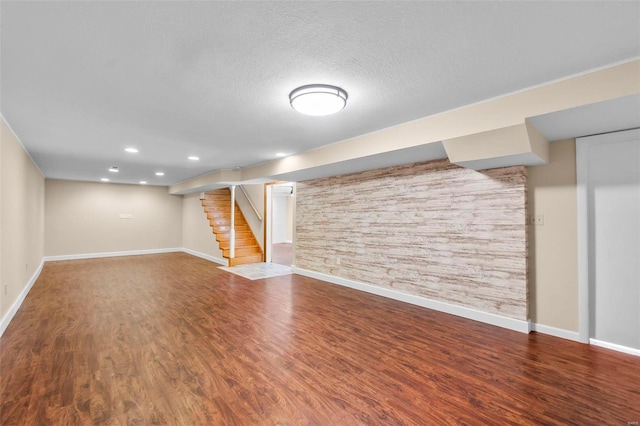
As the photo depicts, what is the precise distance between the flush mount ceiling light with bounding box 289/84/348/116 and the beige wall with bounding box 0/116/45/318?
327 cm

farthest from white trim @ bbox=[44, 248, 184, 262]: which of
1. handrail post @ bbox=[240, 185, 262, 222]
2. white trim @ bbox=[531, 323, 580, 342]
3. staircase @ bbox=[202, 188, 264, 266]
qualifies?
white trim @ bbox=[531, 323, 580, 342]

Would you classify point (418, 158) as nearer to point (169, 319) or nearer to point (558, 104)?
point (558, 104)

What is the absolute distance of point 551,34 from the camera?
5.52 ft

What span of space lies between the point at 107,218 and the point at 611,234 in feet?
37.1

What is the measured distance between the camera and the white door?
2.72 m

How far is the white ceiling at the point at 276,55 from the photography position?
1.51m

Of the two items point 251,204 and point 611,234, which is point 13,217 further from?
point 611,234

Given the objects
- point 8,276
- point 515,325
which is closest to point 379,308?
point 515,325

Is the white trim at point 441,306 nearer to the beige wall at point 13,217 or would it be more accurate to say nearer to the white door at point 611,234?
the white door at point 611,234

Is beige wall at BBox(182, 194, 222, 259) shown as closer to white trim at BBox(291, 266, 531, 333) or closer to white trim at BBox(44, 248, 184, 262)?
white trim at BBox(44, 248, 184, 262)

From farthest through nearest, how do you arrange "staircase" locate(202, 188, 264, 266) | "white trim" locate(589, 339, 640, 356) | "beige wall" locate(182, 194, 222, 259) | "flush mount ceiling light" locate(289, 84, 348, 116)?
"beige wall" locate(182, 194, 222, 259), "staircase" locate(202, 188, 264, 266), "white trim" locate(589, 339, 640, 356), "flush mount ceiling light" locate(289, 84, 348, 116)

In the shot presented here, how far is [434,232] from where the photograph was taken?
396 cm

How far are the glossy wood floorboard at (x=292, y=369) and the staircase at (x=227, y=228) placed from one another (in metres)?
3.37

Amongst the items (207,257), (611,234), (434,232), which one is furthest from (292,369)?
(207,257)
